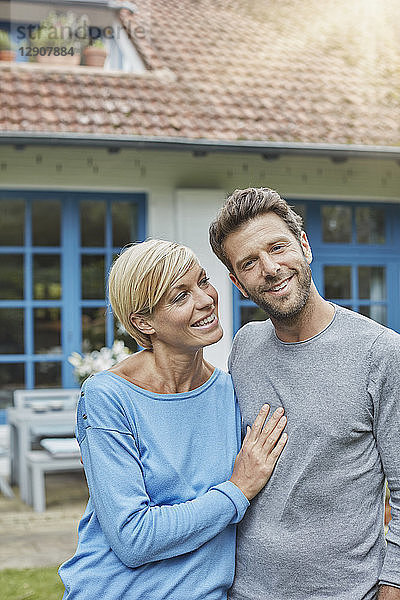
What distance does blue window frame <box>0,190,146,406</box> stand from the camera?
7.67 meters

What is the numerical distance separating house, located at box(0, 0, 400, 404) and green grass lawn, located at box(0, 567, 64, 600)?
2.99 m

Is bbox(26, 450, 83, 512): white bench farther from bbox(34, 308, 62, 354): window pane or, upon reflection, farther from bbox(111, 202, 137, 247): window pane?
bbox(111, 202, 137, 247): window pane

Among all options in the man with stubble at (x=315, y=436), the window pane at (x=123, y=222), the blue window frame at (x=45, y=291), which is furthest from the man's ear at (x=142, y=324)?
the window pane at (x=123, y=222)

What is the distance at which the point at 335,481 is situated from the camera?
6.31 feet

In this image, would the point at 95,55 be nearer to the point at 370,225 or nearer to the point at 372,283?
the point at 370,225

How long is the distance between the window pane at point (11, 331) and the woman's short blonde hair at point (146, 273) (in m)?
5.87

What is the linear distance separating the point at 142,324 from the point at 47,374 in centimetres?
584

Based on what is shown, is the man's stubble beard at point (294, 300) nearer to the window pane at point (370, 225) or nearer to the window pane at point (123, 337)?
the window pane at point (123, 337)

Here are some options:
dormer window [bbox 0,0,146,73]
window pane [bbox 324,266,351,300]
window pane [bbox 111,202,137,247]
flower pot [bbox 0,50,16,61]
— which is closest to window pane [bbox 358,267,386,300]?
window pane [bbox 324,266,351,300]

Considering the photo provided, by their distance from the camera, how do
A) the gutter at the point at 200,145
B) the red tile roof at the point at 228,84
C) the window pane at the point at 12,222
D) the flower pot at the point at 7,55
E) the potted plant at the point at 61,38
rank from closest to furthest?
the gutter at the point at 200,145
the red tile roof at the point at 228,84
the window pane at the point at 12,222
the flower pot at the point at 7,55
the potted plant at the point at 61,38

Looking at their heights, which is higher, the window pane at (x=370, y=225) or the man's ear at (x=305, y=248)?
the man's ear at (x=305, y=248)

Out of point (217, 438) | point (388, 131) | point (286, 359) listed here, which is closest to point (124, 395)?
point (217, 438)

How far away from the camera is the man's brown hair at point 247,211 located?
202cm

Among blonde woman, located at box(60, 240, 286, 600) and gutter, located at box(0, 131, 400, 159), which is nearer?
blonde woman, located at box(60, 240, 286, 600)
